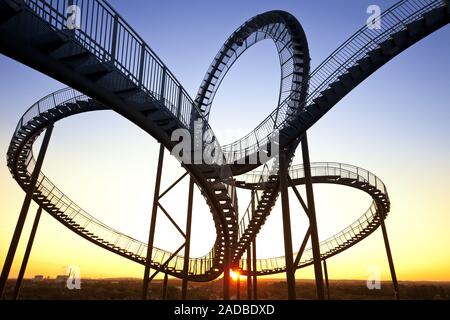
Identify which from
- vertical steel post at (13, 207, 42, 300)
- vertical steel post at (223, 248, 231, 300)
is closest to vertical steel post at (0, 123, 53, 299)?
vertical steel post at (13, 207, 42, 300)

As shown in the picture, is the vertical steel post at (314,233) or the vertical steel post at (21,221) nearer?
the vertical steel post at (314,233)

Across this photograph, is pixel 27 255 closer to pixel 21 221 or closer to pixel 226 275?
pixel 21 221

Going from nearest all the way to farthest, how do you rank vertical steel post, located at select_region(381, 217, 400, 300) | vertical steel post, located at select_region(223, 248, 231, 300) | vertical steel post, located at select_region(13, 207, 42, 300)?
vertical steel post, located at select_region(223, 248, 231, 300)
vertical steel post, located at select_region(13, 207, 42, 300)
vertical steel post, located at select_region(381, 217, 400, 300)

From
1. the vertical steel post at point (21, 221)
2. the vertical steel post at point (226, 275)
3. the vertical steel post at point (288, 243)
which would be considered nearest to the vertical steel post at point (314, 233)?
the vertical steel post at point (288, 243)

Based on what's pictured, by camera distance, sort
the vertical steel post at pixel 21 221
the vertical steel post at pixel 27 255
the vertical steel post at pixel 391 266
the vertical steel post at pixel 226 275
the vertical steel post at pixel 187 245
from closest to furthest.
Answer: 1. the vertical steel post at pixel 187 245
2. the vertical steel post at pixel 21 221
3. the vertical steel post at pixel 226 275
4. the vertical steel post at pixel 27 255
5. the vertical steel post at pixel 391 266

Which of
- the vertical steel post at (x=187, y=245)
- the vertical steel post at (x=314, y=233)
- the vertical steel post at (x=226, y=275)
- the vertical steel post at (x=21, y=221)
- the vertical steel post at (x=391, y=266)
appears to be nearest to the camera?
the vertical steel post at (x=314, y=233)

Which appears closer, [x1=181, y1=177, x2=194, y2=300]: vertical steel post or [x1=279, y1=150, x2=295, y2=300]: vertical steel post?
[x1=279, y1=150, x2=295, y2=300]: vertical steel post

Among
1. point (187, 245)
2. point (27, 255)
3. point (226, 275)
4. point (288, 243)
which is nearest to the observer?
point (288, 243)

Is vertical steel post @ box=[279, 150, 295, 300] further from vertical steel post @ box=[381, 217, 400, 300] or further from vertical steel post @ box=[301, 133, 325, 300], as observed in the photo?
vertical steel post @ box=[381, 217, 400, 300]

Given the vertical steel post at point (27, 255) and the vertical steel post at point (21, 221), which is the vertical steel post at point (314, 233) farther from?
the vertical steel post at point (27, 255)

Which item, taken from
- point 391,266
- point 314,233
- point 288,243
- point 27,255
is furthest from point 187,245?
point 391,266
